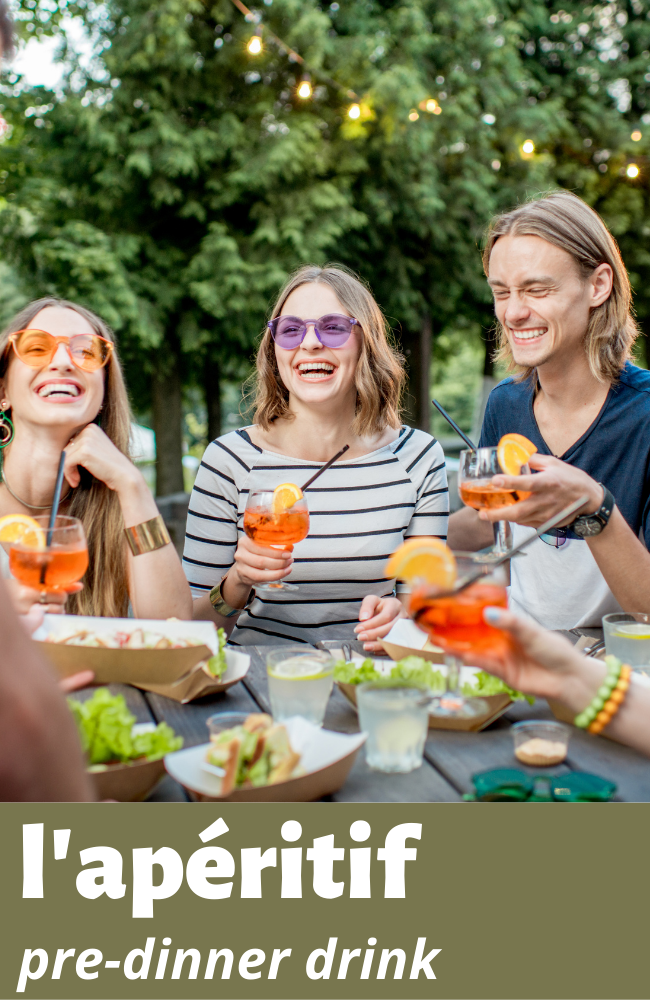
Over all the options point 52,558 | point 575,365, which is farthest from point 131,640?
point 575,365

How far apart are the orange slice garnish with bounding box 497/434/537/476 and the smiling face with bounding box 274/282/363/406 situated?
2.74ft

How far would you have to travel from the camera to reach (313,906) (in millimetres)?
1251

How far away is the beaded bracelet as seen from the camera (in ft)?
4.93

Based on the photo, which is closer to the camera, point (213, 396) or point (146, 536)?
point (146, 536)

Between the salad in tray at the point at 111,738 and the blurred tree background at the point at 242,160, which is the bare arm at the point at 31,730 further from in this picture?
the blurred tree background at the point at 242,160

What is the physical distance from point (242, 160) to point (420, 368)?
12.9ft

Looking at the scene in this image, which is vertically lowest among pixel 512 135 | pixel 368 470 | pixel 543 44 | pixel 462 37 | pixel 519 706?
pixel 519 706

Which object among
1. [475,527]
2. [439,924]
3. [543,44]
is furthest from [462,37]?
[439,924]

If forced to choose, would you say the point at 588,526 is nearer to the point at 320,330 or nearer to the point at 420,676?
the point at 420,676

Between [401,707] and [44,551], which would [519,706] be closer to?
[401,707]

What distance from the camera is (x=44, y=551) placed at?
1.86 meters

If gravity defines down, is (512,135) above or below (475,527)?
above

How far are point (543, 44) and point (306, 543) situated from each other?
10.7 m

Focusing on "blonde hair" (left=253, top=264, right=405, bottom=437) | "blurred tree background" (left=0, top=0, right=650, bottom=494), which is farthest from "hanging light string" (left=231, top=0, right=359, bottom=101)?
"blonde hair" (left=253, top=264, right=405, bottom=437)
